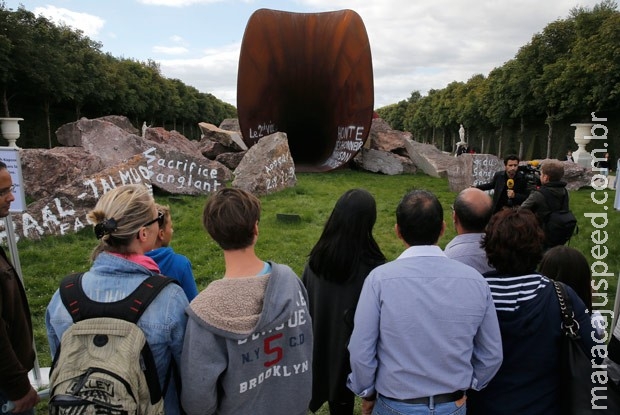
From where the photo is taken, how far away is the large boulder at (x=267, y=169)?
880 centimetres

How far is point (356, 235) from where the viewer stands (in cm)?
206

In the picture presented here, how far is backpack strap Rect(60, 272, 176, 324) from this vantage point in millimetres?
1407

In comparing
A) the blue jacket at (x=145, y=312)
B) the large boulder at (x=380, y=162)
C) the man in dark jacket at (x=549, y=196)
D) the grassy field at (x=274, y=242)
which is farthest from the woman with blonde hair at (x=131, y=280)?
the large boulder at (x=380, y=162)

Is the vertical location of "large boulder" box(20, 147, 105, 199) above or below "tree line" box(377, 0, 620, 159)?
below

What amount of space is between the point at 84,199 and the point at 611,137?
23156 millimetres

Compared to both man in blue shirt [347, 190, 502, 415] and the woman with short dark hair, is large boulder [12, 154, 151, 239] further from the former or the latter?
the woman with short dark hair

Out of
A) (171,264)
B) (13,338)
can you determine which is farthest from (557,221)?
(13,338)

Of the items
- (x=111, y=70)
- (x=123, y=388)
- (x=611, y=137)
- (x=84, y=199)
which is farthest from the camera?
(x=111, y=70)

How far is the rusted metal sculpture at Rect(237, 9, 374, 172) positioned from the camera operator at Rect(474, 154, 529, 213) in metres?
7.07

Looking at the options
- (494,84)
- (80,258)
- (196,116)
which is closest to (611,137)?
(494,84)

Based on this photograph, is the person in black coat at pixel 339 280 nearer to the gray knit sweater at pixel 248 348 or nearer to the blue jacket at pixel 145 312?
the gray knit sweater at pixel 248 348

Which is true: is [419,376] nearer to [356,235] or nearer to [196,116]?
[356,235]

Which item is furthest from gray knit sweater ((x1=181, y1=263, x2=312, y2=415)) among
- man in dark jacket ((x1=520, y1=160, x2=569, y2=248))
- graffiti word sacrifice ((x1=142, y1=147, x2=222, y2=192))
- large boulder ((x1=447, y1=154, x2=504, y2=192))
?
large boulder ((x1=447, y1=154, x2=504, y2=192))

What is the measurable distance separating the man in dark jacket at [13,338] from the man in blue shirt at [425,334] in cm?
125
